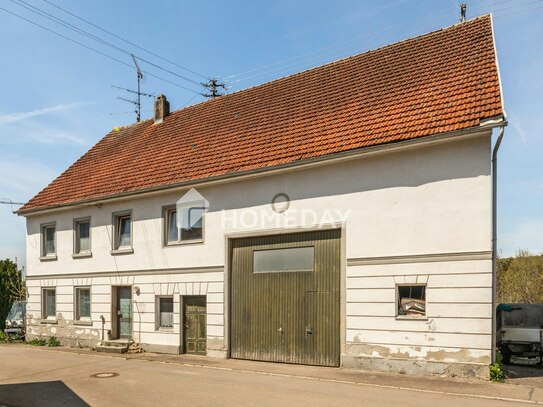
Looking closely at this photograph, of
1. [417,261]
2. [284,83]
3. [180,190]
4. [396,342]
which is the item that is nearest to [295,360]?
[396,342]

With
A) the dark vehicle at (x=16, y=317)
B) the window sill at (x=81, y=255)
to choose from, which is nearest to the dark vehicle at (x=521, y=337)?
the window sill at (x=81, y=255)

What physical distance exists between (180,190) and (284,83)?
572cm

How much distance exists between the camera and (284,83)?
18.8 m

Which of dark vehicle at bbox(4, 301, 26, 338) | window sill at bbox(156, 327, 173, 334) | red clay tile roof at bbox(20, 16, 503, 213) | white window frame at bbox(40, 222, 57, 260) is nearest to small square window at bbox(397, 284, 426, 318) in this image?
red clay tile roof at bbox(20, 16, 503, 213)

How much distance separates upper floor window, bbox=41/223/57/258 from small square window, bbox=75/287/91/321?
2.63 meters

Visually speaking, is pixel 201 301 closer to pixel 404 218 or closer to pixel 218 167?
pixel 218 167

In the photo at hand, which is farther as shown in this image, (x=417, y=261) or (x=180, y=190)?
(x=180, y=190)

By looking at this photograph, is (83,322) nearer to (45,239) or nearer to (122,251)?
(122,251)

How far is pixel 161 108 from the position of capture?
75.6ft

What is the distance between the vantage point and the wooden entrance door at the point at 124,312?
18.6 metres

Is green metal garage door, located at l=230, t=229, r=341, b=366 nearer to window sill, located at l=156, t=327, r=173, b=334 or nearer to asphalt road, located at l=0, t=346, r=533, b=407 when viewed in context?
asphalt road, located at l=0, t=346, r=533, b=407

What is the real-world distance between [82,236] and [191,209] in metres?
6.65

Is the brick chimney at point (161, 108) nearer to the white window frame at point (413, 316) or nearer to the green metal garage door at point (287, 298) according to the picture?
the green metal garage door at point (287, 298)

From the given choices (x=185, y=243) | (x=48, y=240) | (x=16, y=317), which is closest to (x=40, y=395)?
(x=185, y=243)
